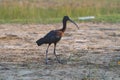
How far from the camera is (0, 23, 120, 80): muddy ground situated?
32.6 feet

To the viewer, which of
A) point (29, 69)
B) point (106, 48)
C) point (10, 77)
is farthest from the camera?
point (106, 48)

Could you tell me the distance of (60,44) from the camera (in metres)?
14.0

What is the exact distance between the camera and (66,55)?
12.2m

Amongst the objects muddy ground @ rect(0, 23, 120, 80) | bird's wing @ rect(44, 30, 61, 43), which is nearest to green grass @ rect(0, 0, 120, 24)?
muddy ground @ rect(0, 23, 120, 80)

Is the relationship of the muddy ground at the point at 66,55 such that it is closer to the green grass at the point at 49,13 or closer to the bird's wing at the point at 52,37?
the bird's wing at the point at 52,37

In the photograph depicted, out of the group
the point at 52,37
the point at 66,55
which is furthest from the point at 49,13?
the point at 52,37

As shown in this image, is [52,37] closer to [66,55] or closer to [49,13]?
[66,55]

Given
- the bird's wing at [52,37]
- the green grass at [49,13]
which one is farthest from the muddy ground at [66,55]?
the green grass at [49,13]

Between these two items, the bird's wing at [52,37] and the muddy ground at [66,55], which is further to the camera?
the bird's wing at [52,37]

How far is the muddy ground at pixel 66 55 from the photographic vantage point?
32.6 feet

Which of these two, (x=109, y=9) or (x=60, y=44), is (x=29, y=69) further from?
(x=109, y=9)

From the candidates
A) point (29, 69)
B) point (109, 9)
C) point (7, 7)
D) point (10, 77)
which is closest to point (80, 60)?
point (29, 69)

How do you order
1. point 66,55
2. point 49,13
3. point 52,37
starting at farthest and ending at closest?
point 49,13, point 66,55, point 52,37

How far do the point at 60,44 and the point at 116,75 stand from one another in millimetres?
4286
